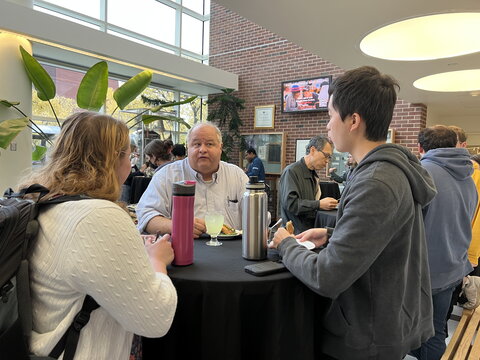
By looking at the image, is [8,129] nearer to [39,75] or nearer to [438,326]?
[39,75]

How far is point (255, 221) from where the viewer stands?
127 centimetres

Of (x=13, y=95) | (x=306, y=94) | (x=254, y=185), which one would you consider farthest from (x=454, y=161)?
(x=306, y=94)

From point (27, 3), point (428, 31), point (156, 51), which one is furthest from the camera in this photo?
point (156, 51)

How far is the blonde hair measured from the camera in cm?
96

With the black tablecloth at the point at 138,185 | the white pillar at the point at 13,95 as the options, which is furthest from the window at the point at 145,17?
the black tablecloth at the point at 138,185

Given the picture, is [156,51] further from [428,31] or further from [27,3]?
[428,31]

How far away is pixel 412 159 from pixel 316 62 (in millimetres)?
6906

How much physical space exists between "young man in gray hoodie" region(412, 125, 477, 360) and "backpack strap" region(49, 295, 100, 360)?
5.96ft

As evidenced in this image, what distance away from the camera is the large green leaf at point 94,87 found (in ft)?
12.0

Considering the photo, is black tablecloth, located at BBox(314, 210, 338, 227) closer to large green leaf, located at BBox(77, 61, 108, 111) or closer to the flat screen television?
large green leaf, located at BBox(77, 61, 108, 111)

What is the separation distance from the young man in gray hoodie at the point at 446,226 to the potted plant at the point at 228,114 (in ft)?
20.5

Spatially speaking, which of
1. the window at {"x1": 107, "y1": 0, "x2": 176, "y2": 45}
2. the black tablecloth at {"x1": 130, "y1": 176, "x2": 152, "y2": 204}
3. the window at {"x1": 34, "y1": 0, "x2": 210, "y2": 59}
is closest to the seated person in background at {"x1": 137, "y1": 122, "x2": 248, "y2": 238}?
the black tablecloth at {"x1": 130, "y1": 176, "x2": 152, "y2": 204}

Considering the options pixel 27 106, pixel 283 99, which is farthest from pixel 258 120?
pixel 27 106

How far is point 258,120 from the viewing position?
27.3ft
